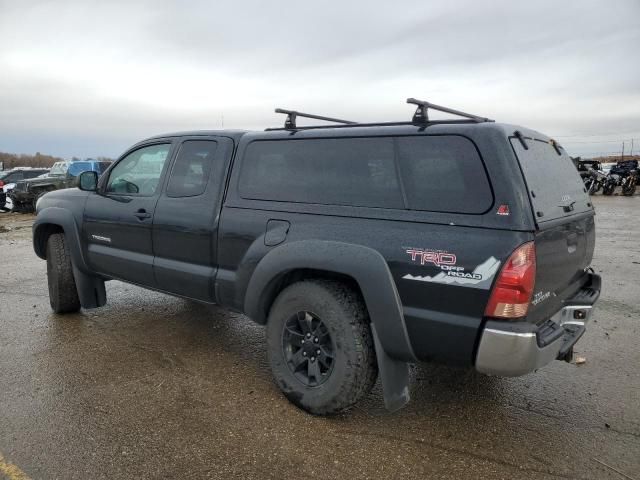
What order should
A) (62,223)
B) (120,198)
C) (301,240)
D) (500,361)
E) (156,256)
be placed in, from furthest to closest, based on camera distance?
(62,223) < (120,198) < (156,256) < (301,240) < (500,361)

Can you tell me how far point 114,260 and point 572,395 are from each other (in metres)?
3.92

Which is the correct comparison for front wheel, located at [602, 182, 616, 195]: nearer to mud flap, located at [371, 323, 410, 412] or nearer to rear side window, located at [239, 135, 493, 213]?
rear side window, located at [239, 135, 493, 213]

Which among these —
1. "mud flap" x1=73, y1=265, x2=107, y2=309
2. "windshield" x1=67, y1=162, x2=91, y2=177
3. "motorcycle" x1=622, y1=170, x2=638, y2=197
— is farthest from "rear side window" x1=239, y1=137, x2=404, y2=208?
"motorcycle" x1=622, y1=170, x2=638, y2=197

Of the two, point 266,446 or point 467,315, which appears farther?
point 266,446

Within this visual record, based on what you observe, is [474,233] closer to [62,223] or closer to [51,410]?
[51,410]

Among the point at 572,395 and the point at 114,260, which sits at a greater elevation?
the point at 114,260

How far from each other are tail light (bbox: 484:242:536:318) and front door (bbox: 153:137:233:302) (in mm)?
2092

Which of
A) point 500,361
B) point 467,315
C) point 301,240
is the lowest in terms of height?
point 500,361

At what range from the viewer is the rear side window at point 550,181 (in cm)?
270

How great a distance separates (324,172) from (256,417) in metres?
1.66

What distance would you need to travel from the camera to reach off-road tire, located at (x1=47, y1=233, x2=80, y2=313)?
518 cm

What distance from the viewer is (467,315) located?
2.61m

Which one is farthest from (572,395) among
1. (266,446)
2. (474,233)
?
(266,446)

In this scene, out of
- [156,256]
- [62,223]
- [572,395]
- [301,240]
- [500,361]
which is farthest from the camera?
[62,223]
